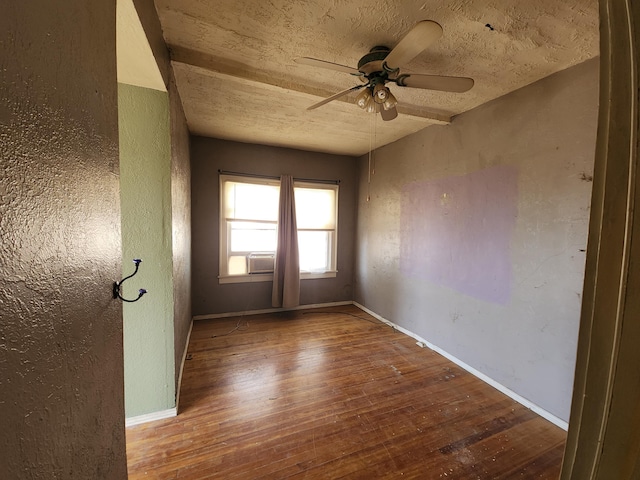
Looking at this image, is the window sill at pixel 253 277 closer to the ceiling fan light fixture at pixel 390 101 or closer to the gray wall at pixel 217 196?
the gray wall at pixel 217 196

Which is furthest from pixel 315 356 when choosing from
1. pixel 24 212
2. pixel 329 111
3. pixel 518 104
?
pixel 518 104

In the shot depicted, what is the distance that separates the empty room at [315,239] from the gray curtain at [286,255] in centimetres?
3

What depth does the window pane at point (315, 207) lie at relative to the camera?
4.15 metres

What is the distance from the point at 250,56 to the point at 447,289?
269 centimetres

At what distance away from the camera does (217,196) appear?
367 cm

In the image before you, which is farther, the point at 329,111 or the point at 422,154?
the point at 422,154

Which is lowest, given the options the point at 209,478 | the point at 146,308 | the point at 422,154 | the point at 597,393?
the point at 209,478

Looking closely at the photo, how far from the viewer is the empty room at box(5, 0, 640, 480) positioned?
418mm

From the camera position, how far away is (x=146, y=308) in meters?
1.73

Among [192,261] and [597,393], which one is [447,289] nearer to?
[597,393]

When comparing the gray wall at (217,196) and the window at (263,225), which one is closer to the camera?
the gray wall at (217,196)

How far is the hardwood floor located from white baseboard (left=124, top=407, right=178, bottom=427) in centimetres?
4

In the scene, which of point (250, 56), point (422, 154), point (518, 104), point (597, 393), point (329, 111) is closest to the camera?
point (597, 393)

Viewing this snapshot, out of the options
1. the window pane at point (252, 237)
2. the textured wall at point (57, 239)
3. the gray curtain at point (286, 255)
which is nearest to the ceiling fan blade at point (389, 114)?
the textured wall at point (57, 239)
